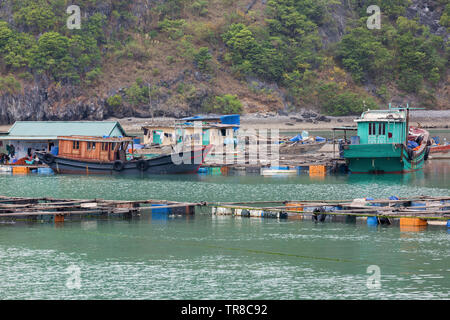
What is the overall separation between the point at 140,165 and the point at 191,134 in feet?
35.5

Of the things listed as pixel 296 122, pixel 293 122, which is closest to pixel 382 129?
pixel 293 122

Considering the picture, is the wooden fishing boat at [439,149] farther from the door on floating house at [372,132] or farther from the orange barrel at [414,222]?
the orange barrel at [414,222]

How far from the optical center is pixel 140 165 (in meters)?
54.0

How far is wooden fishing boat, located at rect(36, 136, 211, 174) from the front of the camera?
176 feet

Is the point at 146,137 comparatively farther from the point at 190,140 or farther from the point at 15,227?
the point at 15,227

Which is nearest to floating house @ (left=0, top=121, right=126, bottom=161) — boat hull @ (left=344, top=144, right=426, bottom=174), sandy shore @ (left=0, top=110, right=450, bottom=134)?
boat hull @ (left=344, top=144, right=426, bottom=174)

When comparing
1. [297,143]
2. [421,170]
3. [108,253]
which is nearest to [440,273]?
[108,253]

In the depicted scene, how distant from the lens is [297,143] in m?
69.2

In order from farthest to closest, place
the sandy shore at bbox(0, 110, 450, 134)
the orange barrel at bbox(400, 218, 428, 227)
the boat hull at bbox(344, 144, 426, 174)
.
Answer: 1. the sandy shore at bbox(0, 110, 450, 134)
2. the boat hull at bbox(344, 144, 426, 174)
3. the orange barrel at bbox(400, 218, 428, 227)

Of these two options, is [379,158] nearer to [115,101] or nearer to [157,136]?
[157,136]

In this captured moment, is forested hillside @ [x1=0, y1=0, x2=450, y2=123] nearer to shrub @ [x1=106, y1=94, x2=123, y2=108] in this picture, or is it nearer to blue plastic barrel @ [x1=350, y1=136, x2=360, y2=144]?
shrub @ [x1=106, y1=94, x2=123, y2=108]

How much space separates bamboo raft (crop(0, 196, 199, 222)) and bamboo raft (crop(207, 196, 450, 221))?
2216mm

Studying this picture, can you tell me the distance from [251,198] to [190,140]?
75.6 ft

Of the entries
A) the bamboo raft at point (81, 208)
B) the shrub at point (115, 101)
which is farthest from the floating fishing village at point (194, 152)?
the shrub at point (115, 101)
